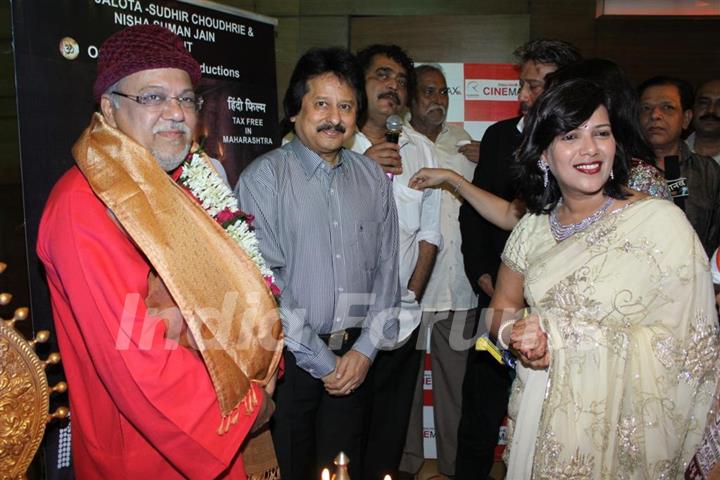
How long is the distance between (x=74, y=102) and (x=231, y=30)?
3.35 ft

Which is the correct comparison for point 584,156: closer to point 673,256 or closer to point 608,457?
point 673,256

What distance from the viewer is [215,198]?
2.07 meters

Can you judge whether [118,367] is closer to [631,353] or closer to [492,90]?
[631,353]

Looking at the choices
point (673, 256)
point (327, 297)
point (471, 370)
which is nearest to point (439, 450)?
point (471, 370)

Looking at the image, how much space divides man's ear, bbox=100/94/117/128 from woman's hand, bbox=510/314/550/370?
1374 mm

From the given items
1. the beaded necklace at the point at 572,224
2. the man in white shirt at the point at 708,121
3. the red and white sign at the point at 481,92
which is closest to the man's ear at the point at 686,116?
the man in white shirt at the point at 708,121

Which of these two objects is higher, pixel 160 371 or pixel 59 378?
pixel 160 371

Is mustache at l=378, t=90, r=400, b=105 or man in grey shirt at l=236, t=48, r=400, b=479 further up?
mustache at l=378, t=90, r=400, b=105

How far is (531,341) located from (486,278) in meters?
1.26

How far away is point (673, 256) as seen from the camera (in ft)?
6.42

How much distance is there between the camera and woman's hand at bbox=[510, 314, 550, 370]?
6.69 feet

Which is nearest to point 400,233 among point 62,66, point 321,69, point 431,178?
point 431,178

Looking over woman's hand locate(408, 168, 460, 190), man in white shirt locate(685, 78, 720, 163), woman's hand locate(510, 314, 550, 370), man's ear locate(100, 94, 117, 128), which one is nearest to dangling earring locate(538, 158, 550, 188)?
woman's hand locate(510, 314, 550, 370)

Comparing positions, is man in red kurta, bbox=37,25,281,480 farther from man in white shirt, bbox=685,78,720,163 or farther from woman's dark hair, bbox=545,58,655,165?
man in white shirt, bbox=685,78,720,163
